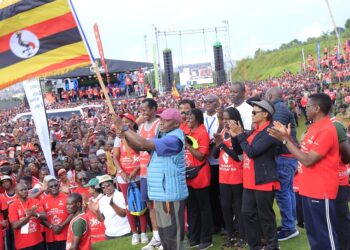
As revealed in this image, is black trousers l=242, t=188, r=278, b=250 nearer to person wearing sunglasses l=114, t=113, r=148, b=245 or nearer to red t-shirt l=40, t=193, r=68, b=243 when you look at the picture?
person wearing sunglasses l=114, t=113, r=148, b=245

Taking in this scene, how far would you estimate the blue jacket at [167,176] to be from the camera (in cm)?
465

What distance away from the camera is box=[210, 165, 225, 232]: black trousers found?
19.6ft

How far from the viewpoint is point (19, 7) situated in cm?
472

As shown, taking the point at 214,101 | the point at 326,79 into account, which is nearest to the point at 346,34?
the point at 326,79

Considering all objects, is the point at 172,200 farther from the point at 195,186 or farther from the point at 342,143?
the point at 342,143

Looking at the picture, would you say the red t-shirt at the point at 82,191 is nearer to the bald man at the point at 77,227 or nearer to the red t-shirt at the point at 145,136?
the bald man at the point at 77,227

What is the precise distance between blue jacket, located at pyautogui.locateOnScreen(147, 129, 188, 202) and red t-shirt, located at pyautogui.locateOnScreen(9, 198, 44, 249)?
82.1 inches

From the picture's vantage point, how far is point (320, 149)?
4184mm

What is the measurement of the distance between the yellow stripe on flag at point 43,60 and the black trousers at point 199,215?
2083mm

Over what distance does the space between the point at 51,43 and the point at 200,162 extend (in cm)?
213

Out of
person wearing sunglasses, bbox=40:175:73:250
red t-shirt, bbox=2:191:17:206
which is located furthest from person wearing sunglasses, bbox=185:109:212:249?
red t-shirt, bbox=2:191:17:206

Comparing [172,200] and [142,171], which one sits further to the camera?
[142,171]

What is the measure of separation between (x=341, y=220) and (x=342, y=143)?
2.36ft

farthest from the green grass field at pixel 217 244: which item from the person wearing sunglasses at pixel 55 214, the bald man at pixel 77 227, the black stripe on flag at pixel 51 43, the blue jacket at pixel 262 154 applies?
the black stripe on flag at pixel 51 43
